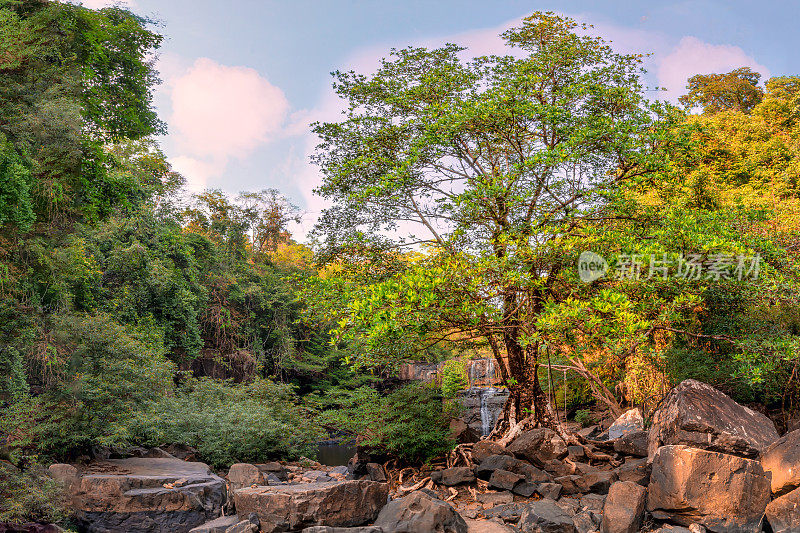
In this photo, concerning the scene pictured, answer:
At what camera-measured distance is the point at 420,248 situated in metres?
12.1

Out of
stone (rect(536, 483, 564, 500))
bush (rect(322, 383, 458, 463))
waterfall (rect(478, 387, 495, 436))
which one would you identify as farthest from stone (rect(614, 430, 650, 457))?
waterfall (rect(478, 387, 495, 436))

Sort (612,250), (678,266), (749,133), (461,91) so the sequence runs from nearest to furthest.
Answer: (678,266) < (612,250) < (461,91) < (749,133)

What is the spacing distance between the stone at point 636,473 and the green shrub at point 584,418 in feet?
26.2

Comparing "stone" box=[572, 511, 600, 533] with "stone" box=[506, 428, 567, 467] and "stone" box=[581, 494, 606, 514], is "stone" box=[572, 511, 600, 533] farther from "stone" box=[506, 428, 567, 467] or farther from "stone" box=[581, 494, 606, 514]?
"stone" box=[506, 428, 567, 467]

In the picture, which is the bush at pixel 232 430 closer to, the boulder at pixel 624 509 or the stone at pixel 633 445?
the stone at pixel 633 445

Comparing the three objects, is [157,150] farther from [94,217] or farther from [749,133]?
[749,133]

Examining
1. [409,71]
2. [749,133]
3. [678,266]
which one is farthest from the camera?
[749,133]

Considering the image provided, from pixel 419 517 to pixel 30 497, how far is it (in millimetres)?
5140

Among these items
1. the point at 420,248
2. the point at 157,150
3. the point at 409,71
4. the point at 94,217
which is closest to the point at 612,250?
the point at 420,248

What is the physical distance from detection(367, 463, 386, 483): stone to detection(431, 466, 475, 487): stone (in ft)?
4.25

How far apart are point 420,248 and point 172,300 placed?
13525mm

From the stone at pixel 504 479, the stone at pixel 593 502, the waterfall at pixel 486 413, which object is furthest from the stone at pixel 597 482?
the waterfall at pixel 486 413

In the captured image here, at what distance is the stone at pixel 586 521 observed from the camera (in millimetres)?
7367

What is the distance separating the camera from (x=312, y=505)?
702cm
